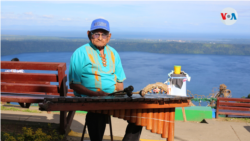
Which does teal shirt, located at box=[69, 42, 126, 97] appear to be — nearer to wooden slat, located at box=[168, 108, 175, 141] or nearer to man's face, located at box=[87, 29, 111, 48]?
man's face, located at box=[87, 29, 111, 48]

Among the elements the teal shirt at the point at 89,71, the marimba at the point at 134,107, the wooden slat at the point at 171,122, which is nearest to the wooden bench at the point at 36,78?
the teal shirt at the point at 89,71

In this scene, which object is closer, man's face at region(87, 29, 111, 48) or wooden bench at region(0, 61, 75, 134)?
man's face at region(87, 29, 111, 48)

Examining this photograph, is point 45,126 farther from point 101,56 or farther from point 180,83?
point 180,83

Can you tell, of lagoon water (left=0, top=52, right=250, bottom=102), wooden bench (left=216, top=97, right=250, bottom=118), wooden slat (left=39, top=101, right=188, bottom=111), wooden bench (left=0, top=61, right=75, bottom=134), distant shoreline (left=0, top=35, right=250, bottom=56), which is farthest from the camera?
distant shoreline (left=0, top=35, right=250, bottom=56)

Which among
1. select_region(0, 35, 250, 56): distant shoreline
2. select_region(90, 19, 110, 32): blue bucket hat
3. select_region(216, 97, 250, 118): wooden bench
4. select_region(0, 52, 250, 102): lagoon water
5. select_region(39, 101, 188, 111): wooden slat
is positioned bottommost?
select_region(0, 52, 250, 102): lagoon water

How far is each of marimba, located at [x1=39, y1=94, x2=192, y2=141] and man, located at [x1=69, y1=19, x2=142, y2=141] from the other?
0.25 meters

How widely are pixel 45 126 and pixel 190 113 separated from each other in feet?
13.6

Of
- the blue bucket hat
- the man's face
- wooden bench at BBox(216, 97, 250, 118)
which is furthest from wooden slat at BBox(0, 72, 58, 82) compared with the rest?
wooden bench at BBox(216, 97, 250, 118)

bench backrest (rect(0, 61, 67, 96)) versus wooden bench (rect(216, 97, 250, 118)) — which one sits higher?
bench backrest (rect(0, 61, 67, 96))

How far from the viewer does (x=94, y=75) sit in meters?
3.16

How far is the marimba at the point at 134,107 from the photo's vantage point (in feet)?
8.77

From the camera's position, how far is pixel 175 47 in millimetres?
153750

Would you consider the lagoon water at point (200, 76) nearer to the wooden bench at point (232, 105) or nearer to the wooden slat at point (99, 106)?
the wooden bench at point (232, 105)

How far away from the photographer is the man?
10.3 ft
